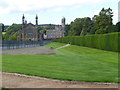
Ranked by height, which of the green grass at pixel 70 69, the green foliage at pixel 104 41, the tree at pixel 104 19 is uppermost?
the tree at pixel 104 19

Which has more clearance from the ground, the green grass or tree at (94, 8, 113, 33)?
tree at (94, 8, 113, 33)

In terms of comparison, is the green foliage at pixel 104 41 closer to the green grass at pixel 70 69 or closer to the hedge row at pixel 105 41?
the hedge row at pixel 105 41

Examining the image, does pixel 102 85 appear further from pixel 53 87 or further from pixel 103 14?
pixel 103 14

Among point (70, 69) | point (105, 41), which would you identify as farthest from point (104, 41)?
point (70, 69)

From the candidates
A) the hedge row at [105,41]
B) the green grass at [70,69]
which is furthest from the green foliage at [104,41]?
the green grass at [70,69]

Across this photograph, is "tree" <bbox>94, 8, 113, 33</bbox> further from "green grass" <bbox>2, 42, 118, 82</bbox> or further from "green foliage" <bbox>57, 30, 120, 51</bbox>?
"green grass" <bbox>2, 42, 118, 82</bbox>

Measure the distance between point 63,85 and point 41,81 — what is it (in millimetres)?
1378

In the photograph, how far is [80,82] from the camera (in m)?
8.99

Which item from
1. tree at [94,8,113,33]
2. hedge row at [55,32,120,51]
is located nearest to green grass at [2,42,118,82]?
hedge row at [55,32,120,51]

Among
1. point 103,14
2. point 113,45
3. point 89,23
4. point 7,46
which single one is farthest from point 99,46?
point 89,23

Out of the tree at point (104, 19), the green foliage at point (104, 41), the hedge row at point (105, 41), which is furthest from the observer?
the tree at point (104, 19)

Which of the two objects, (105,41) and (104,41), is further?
(104,41)

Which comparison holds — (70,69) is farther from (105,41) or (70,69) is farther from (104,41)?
(104,41)

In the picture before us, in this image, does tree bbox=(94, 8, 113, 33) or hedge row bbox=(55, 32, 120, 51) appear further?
tree bbox=(94, 8, 113, 33)
